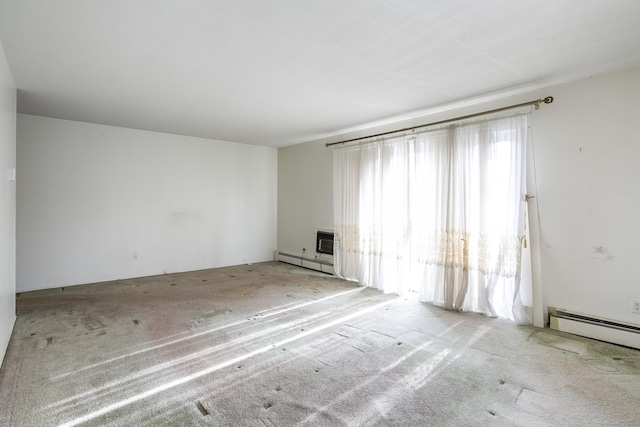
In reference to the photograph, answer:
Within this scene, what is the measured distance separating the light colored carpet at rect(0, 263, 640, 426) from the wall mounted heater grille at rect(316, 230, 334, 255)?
1.86 meters

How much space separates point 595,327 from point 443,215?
5.75ft

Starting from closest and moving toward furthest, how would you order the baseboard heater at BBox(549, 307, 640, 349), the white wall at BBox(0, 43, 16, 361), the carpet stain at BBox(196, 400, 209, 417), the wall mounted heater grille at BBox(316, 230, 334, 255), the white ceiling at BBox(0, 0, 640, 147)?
the carpet stain at BBox(196, 400, 209, 417) → the white ceiling at BBox(0, 0, 640, 147) → the white wall at BBox(0, 43, 16, 361) → the baseboard heater at BBox(549, 307, 640, 349) → the wall mounted heater grille at BBox(316, 230, 334, 255)

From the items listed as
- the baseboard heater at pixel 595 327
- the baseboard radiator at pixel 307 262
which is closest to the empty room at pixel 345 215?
the baseboard heater at pixel 595 327

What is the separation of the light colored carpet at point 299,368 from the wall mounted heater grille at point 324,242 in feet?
6.09

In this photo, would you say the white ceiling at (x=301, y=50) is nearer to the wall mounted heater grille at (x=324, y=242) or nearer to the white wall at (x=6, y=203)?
the white wall at (x=6, y=203)

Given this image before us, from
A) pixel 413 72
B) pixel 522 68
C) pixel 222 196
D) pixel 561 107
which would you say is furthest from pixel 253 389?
pixel 222 196

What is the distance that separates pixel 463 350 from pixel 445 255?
1.36 metres

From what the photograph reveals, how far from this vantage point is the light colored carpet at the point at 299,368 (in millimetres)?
1880

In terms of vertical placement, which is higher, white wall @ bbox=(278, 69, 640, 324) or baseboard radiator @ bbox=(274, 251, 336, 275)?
white wall @ bbox=(278, 69, 640, 324)

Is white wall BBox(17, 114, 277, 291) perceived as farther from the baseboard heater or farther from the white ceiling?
the baseboard heater

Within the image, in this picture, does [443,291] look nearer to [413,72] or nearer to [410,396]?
[410,396]

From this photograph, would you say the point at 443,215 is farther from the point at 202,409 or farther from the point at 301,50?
the point at 202,409

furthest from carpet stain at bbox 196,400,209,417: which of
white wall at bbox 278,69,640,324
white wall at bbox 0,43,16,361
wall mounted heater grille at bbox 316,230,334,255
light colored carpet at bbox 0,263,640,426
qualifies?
wall mounted heater grille at bbox 316,230,334,255

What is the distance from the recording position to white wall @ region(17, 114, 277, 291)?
4.49 m
